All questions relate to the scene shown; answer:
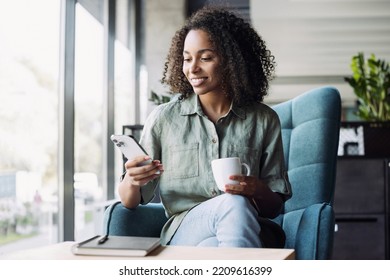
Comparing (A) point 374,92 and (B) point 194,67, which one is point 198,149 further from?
(A) point 374,92

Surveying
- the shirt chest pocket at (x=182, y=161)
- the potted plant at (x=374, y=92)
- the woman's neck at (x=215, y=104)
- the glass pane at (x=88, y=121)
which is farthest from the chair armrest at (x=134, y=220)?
the potted plant at (x=374, y=92)

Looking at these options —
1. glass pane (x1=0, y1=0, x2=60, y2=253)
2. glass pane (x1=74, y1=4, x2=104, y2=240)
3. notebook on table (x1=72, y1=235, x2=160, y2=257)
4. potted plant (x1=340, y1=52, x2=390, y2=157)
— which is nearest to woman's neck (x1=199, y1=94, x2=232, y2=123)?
notebook on table (x1=72, y1=235, x2=160, y2=257)

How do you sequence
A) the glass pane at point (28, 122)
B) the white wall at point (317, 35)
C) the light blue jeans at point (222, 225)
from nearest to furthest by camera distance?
the light blue jeans at point (222, 225) < the glass pane at point (28, 122) < the white wall at point (317, 35)

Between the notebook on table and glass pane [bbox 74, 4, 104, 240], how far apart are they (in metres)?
1.08

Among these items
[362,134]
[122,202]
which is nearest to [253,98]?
[122,202]

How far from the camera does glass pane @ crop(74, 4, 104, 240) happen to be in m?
1.86

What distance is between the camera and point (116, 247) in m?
0.71

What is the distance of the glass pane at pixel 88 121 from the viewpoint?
73.1 inches

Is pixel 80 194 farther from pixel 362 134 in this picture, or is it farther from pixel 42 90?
pixel 362 134

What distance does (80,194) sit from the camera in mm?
1859

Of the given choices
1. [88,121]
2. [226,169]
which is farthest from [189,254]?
[88,121]

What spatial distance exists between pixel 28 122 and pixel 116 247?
2.89 ft

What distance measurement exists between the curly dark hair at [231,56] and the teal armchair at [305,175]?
5.4 inches

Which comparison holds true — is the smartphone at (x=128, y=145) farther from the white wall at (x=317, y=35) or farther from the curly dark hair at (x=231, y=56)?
the white wall at (x=317, y=35)
